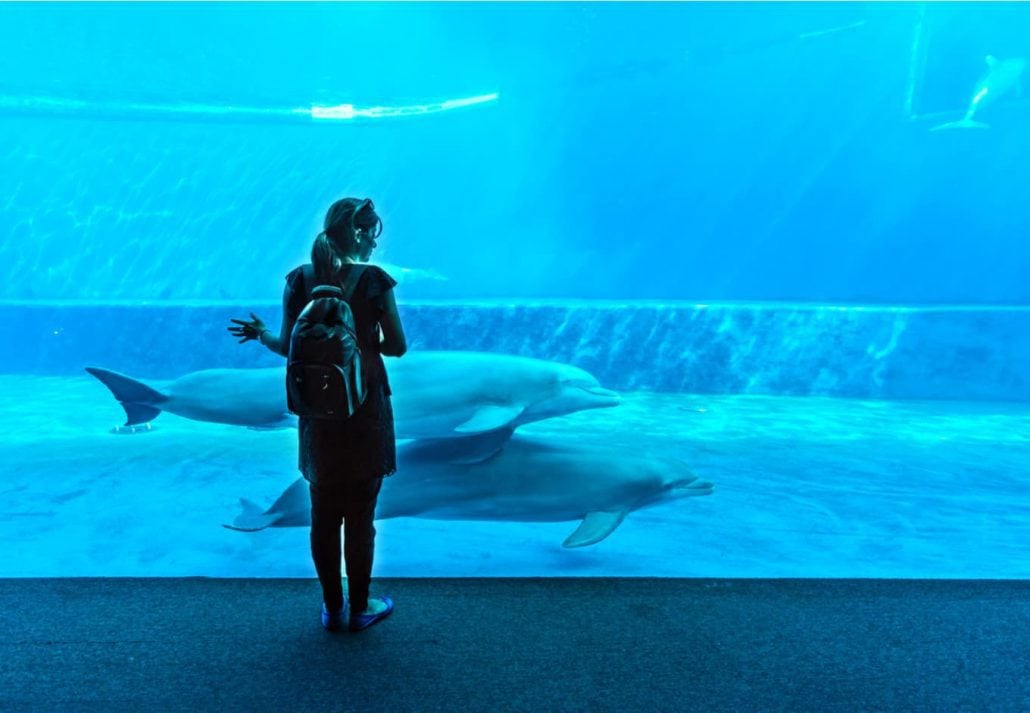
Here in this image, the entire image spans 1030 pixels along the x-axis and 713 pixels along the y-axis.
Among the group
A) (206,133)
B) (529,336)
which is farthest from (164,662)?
(206,133)

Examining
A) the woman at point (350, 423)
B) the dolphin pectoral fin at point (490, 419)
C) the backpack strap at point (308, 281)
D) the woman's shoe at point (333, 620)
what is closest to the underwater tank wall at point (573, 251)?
the dolphin pectoral fin at point (490, 419)

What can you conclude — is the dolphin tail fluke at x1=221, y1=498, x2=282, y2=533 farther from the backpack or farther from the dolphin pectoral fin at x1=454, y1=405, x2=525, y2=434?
the backpack

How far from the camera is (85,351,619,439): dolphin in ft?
14.6

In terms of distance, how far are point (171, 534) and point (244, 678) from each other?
2.07 metres

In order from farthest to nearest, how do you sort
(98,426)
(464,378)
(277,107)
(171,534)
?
(277,107), (98,426), (464,378), (171,534)

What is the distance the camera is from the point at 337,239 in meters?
2.36

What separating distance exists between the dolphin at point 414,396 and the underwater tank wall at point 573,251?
0.31ft

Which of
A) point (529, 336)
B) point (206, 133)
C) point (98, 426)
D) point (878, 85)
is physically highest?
point (878, 85)

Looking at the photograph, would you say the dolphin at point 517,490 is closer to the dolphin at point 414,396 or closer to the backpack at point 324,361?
the dolphin at point 414,396

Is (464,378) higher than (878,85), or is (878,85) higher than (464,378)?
(878,85)

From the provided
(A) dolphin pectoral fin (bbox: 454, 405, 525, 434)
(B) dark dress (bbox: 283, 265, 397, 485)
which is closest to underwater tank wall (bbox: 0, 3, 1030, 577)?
(A) dolphin pectoral fin (bbox: 454, 405, 525, 434)

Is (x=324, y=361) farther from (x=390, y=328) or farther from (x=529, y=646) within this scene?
(x=529, y=646)

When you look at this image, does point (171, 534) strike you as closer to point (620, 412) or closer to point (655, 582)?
point (655, 582)

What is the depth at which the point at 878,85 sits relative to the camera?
2902 cm
